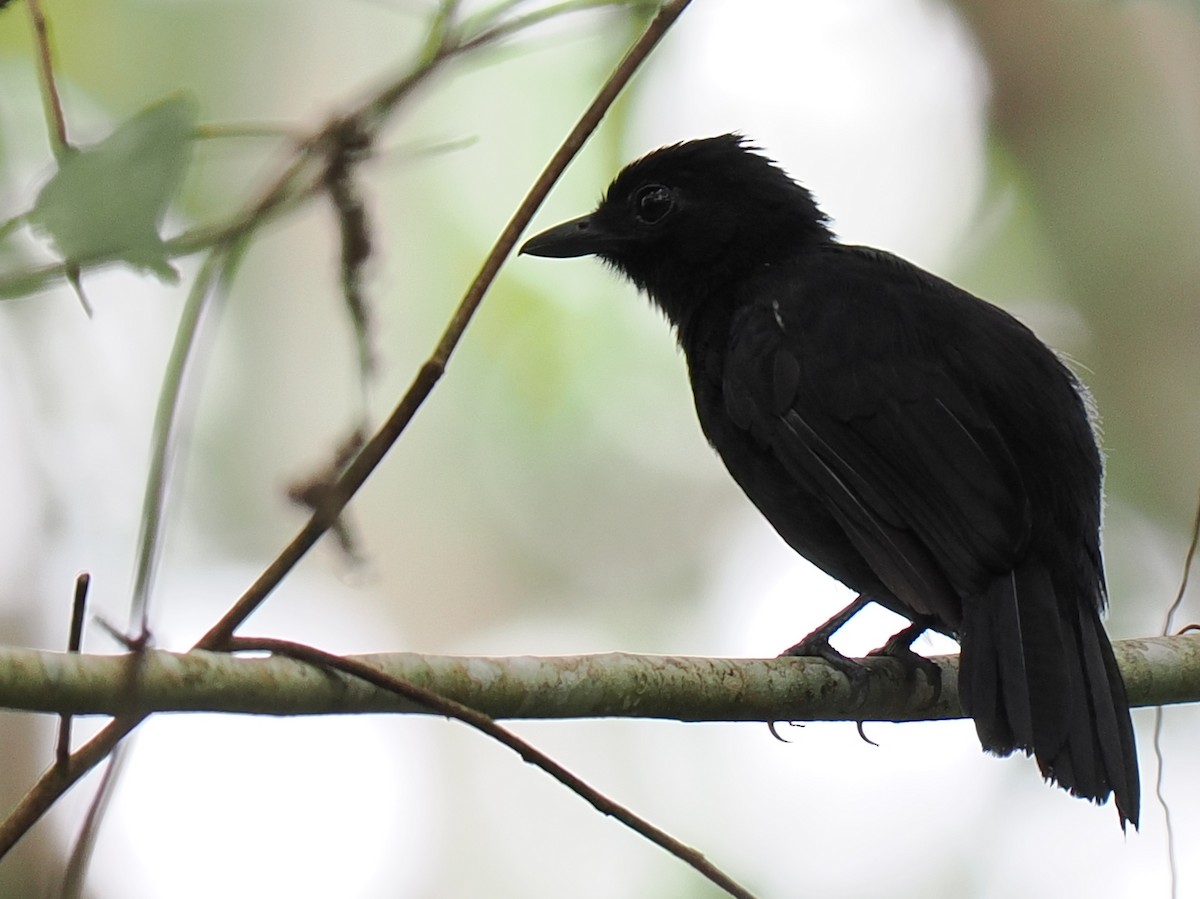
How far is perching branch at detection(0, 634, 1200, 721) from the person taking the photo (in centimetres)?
181

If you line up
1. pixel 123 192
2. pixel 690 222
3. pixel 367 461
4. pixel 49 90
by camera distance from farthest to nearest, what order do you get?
pixel 690 222 → pixel 49 90 → pixel 367 461 → pixel 123 192

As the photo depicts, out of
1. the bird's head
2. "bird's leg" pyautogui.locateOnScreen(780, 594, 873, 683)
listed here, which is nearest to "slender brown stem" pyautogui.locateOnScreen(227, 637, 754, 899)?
"bird's leg" pyautogui.locateOnScreen(780, 594, 873, 683)

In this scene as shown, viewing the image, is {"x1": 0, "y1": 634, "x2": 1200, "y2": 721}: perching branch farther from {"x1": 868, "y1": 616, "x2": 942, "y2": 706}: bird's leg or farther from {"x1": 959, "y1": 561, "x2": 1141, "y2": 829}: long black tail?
{"x1": 959, "y1": 561, "x2": 1141, "y2": 829}: long black tail

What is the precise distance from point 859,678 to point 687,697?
0.84m

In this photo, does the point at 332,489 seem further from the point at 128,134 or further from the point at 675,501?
the point at 675,501

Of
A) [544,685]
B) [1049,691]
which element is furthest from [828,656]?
[544,685]

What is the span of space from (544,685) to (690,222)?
2585mm

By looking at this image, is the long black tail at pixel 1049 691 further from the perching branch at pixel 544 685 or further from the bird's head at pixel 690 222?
the bird's head at pixel 690 222

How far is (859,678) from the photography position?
3.46 metres

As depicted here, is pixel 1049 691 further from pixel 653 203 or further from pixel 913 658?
pixel 653 203

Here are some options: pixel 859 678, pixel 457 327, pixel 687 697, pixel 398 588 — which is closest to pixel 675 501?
pixel 398 588

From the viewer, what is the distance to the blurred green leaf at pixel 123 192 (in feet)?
5.11

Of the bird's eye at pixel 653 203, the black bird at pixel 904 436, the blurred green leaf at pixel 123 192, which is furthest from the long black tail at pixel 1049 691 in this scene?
the blurred green leaf at pixel 123 192

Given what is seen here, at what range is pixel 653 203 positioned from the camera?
4.79 meters
